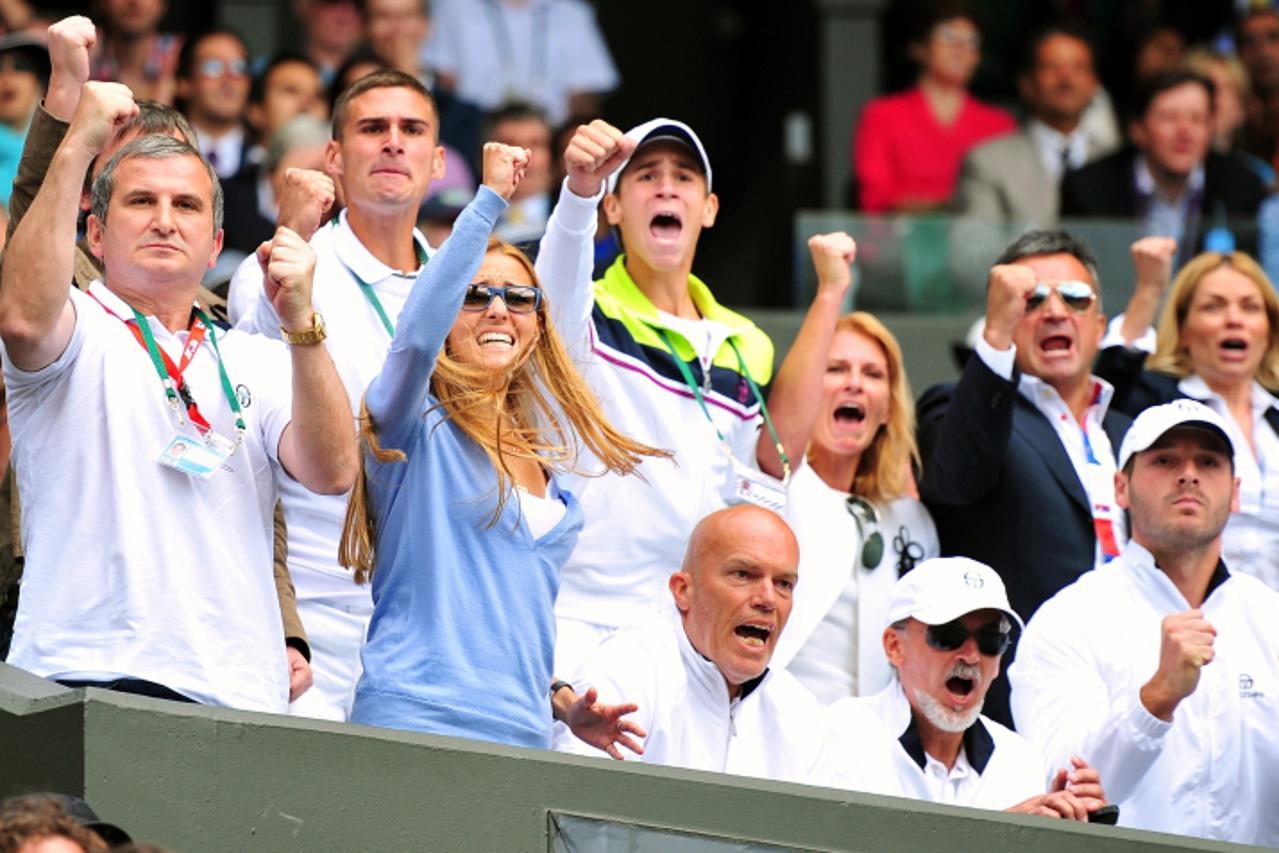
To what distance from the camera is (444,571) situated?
520 centimetres

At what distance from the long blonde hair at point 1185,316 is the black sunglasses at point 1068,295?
0.51 metres

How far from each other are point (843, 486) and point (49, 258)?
2810 millimetres

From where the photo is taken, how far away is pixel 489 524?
5246mm

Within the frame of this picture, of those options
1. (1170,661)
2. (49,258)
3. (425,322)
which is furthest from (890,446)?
(49,258)

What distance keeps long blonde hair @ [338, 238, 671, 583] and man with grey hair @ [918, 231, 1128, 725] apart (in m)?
1.45

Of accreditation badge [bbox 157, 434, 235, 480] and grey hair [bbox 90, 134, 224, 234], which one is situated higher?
grey hair [bbox 90, 134, 224, 234]

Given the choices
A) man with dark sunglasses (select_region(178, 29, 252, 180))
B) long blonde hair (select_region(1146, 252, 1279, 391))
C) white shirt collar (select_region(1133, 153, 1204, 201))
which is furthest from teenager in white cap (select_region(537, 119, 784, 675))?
white shirt collar (select_region(1133, 153, 1204, 201))

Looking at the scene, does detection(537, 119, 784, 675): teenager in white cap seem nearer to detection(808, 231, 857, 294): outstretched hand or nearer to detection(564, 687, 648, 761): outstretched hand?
detection(808, 231, 857, 294): outstretched hand

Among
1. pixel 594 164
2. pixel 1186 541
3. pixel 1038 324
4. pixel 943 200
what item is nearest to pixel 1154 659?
pixel 1186 541

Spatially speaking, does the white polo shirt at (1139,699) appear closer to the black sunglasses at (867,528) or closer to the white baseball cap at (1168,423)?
the white baseball cap at (1168,423)

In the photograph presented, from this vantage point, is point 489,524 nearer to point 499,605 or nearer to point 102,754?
point 499,605

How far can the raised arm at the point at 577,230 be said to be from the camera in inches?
226

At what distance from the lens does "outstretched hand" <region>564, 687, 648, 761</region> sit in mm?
5367

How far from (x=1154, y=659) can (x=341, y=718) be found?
202cm
